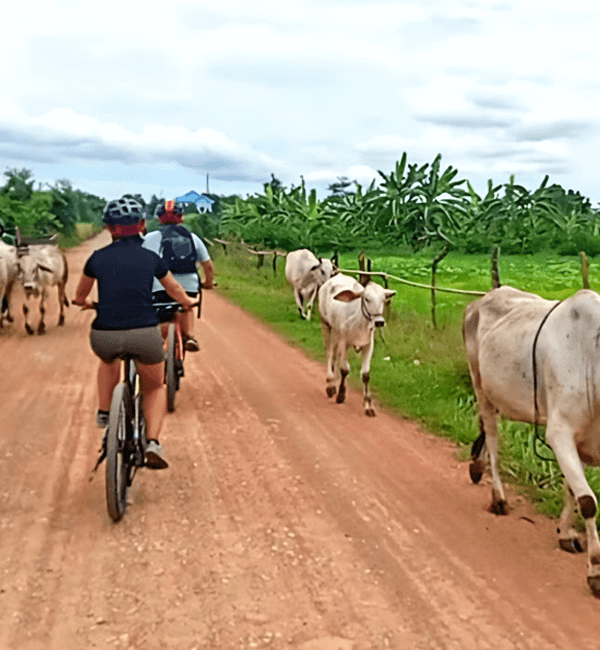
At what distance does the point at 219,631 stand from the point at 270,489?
1.89 meters

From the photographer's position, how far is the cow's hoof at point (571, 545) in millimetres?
4402

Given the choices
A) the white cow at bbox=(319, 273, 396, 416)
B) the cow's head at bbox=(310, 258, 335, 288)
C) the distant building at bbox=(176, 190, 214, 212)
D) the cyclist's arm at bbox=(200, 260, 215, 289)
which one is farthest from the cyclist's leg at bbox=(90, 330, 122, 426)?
the distant building at bbox=(176, 190, 214, 212)

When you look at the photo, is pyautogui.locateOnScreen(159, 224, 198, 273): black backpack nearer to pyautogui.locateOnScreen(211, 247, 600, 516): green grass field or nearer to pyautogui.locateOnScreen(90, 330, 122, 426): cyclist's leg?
pyautogui.locateOnScreen(90, 330, 122, 426): cyclist's leg

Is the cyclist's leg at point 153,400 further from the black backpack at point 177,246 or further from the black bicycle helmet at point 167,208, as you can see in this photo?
the black bicycle helmet at point 167,208

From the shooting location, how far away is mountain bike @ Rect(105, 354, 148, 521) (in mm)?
4480

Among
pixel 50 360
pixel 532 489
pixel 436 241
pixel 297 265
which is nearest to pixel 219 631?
pixel 532 489

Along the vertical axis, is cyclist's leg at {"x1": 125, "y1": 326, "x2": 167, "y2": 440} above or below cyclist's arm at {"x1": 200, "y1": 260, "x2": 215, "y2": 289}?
below

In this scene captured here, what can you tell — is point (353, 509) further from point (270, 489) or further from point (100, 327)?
point (100, 327)

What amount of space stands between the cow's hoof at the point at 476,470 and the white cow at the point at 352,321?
6.78ft

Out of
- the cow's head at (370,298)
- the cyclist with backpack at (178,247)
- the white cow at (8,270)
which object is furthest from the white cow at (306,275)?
the cyclist with backpack at (178,247)

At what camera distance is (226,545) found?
4371 millimetres

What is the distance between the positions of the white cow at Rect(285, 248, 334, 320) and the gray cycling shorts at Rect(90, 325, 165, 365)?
934 cm

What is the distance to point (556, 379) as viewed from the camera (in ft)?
13.7

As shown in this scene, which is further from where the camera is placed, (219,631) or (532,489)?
(532,489)
